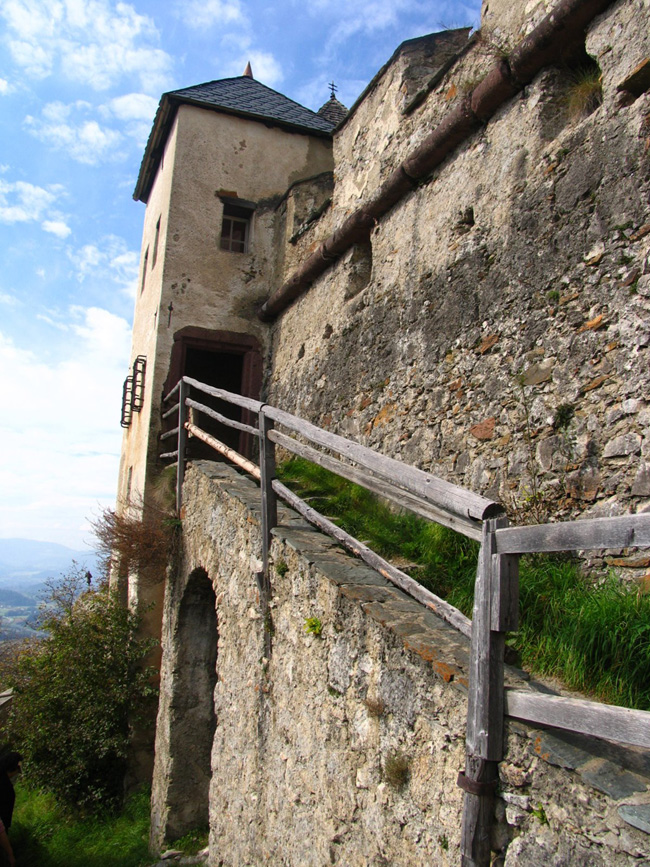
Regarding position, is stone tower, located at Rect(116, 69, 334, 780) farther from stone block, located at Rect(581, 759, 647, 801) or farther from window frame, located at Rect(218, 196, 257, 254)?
stone block, located at Rect(581, 759, 647, 801)

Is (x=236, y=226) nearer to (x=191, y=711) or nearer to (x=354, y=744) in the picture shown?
(x=191, y=711)

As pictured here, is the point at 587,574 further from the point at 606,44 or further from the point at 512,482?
the point at 606,44

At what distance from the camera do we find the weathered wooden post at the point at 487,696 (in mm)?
2012

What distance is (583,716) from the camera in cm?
173

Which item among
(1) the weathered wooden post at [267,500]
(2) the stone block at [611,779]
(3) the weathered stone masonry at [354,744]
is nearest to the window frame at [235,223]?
(3) the weathered stone masonry at [354,744]

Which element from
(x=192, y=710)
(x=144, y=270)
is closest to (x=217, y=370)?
(x=144, y=270)

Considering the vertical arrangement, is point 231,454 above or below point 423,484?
above

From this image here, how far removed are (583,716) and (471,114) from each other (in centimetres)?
447

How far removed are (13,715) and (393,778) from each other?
6468 millimetres

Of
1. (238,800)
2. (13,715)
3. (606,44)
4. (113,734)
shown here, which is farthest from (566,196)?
(13,715)

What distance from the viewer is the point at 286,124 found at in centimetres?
966

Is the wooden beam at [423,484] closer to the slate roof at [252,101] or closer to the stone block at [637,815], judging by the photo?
the stone block at [637,815]

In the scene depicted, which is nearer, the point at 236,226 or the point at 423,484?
the point at 423,484

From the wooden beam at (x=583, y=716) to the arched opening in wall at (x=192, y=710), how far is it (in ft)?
13.9
